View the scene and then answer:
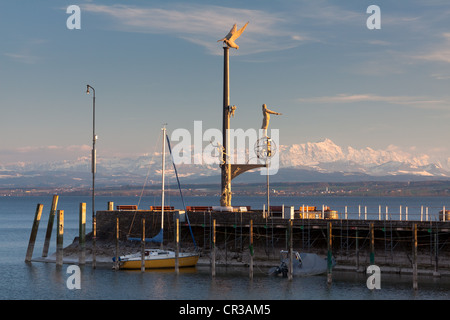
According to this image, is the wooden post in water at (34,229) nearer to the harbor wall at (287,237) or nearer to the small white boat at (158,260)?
the harbor wall at (287,237)

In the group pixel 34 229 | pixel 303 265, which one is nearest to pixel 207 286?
pixel 303 265

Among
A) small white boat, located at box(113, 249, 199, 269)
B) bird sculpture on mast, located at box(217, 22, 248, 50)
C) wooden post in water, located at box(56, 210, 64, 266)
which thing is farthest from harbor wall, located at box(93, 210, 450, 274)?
bird sculpture on mast, located at box(217, 22, 248, 50)

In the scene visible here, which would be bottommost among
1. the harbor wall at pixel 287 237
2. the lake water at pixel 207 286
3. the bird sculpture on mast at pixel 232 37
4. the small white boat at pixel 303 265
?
the lake water at pixel 207 286

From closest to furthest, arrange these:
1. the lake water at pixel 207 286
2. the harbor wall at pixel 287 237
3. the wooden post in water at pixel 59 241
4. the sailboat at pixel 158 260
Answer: the lake water at pixel 207 286
the harbor wall at pixel 287 237
the sailboat at pixel 158 260
the wooden post in water at pixel 59 241

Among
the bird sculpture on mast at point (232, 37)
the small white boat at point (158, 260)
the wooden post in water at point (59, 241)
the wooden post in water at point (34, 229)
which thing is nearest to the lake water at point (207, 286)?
the small white boat at point (158, 260)

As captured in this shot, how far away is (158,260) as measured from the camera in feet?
235

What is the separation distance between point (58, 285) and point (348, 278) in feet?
86.4

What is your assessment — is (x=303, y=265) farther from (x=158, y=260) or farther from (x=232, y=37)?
(x=232, y=37)

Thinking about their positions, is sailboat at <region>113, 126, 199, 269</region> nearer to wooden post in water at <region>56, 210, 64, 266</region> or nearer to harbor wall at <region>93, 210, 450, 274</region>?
harbor wall at <region>93, 210, 450, 274</region>

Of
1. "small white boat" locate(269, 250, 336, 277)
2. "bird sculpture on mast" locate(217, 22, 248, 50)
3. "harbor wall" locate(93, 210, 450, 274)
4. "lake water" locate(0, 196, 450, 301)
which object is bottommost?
"lake water" locate(0, 196, 450, 301)

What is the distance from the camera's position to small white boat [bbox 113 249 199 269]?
7150 cm

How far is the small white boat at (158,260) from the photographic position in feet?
235
